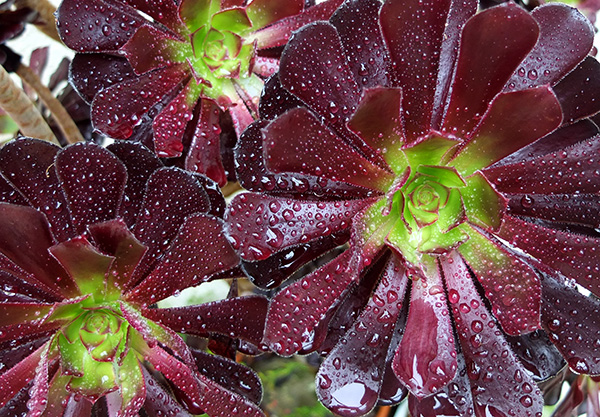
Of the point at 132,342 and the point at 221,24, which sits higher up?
the point at 221,24

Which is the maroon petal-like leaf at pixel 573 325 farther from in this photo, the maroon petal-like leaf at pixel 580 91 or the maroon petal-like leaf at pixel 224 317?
the maroon petal-like leaf at pixel 224 317

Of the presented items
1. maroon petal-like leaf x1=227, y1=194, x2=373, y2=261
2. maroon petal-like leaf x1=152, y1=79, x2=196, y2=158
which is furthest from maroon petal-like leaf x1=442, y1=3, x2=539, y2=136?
maroon petal-like leaf x1=152, y1=79, x2=196, y2=158

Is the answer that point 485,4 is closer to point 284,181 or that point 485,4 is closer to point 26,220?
point 284,181

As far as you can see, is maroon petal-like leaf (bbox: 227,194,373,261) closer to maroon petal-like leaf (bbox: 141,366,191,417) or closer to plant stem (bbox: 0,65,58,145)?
maroon petal-like leaf (bbox: 141,366,191,417)

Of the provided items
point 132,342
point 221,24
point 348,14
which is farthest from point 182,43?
point 132,342

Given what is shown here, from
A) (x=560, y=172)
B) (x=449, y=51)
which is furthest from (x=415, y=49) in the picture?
(x=560, y=172)

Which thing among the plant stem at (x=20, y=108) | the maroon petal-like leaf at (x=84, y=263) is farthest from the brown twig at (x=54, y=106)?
the maroon petal-like leaf at (x=84, y=263)
